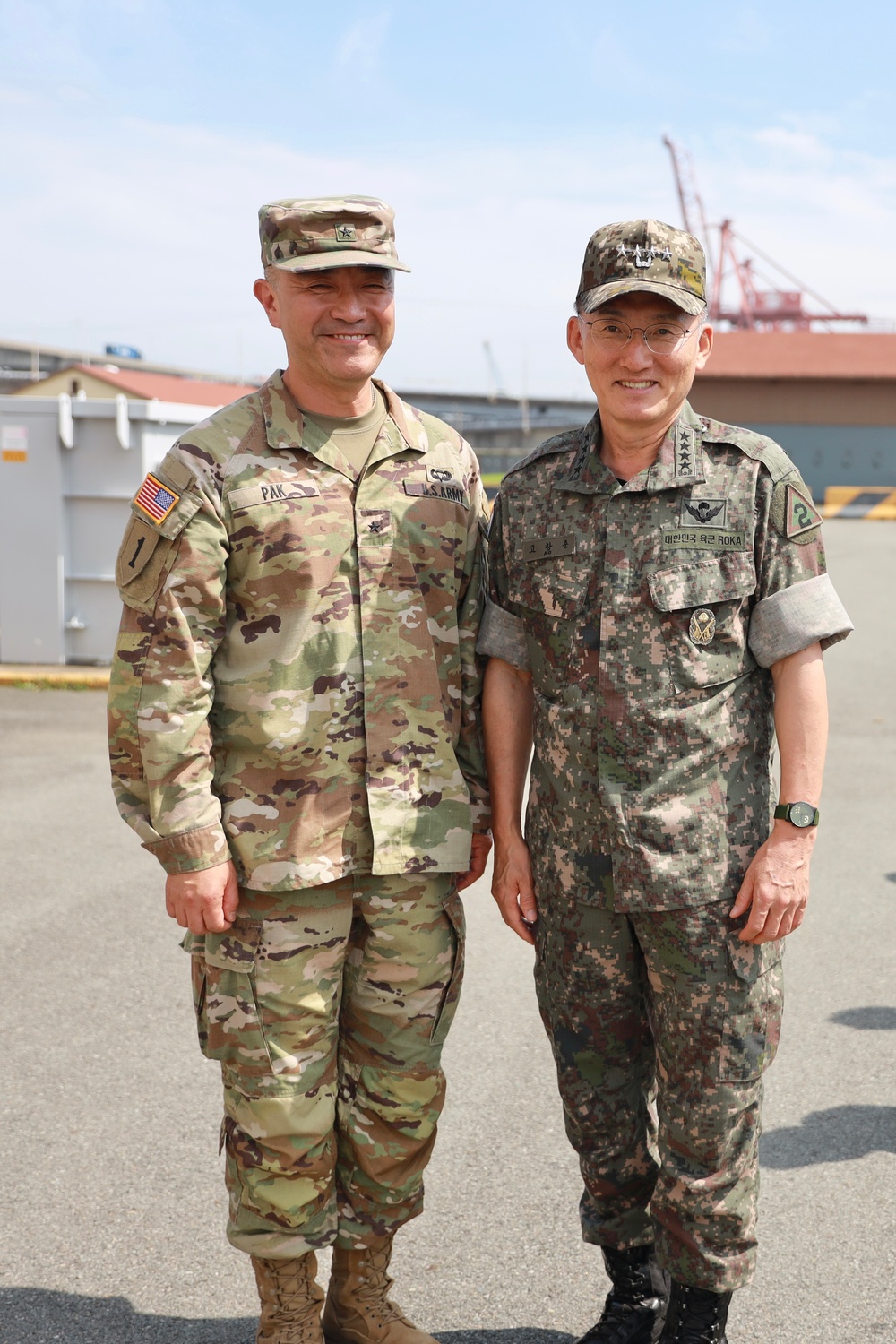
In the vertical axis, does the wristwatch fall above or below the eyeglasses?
below

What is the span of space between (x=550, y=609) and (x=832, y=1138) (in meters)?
1.80

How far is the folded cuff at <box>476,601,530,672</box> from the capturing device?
241 cm

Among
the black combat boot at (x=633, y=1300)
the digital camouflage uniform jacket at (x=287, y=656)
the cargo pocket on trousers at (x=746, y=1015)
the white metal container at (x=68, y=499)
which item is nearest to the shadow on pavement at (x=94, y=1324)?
the black combat boot at (x=633, y=1300)

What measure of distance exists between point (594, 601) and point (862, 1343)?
5.19 feet

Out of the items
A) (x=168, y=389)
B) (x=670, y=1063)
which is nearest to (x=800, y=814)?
(x=670, y=1063)

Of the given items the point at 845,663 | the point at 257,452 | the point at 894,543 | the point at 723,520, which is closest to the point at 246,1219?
the point at 257,452

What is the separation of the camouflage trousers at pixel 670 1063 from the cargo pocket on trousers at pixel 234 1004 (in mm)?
591

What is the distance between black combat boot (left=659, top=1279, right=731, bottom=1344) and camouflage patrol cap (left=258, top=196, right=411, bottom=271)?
2.05 meters

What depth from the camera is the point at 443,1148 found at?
311 centimetres

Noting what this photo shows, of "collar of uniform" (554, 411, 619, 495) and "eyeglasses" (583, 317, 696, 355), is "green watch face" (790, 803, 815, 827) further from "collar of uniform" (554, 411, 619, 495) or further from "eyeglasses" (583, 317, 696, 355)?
"eyeglasses" (583, 317, 696, 355)

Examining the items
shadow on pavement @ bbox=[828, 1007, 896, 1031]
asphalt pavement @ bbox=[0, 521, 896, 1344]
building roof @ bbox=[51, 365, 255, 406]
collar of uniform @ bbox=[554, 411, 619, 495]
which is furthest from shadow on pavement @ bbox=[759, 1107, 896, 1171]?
building roof @ bbox=[51, 365, 255, 406]

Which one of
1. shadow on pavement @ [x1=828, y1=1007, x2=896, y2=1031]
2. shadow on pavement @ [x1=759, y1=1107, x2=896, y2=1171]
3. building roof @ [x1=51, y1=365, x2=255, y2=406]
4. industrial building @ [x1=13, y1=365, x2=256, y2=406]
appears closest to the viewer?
shadow on pavement @ [x1=759, y1=1107, x2=896, y2=1171]

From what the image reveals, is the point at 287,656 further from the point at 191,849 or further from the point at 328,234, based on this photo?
the point at 328,234

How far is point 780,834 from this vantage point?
2.17m
